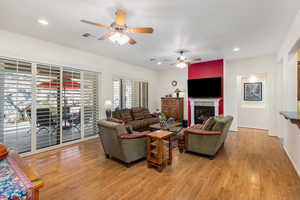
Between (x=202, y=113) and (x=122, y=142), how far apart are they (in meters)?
4.51

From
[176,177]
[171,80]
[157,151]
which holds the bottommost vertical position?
[176,177]

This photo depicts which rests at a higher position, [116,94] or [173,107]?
[116,94]

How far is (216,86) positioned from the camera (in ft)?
19.4

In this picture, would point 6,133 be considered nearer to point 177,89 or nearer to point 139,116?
point 139,116

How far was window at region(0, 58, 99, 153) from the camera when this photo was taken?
128 inches

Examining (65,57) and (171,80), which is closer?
(65,57)

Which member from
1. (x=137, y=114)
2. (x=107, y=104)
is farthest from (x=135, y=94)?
(x=107, y=104)

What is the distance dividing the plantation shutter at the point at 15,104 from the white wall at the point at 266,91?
6.56 m

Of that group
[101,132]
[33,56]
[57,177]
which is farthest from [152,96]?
Result: [57,177]

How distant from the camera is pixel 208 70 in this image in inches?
243

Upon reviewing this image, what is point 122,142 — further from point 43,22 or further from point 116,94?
point 116,94

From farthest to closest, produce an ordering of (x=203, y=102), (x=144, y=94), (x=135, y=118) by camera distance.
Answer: (x=144, y=94) < (x=203, y=102) < (x=135, y=118)

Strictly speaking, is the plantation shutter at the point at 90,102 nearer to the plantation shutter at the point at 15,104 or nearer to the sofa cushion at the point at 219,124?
the plantation shutter at the point at 15,104

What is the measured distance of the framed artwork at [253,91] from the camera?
246 inches
